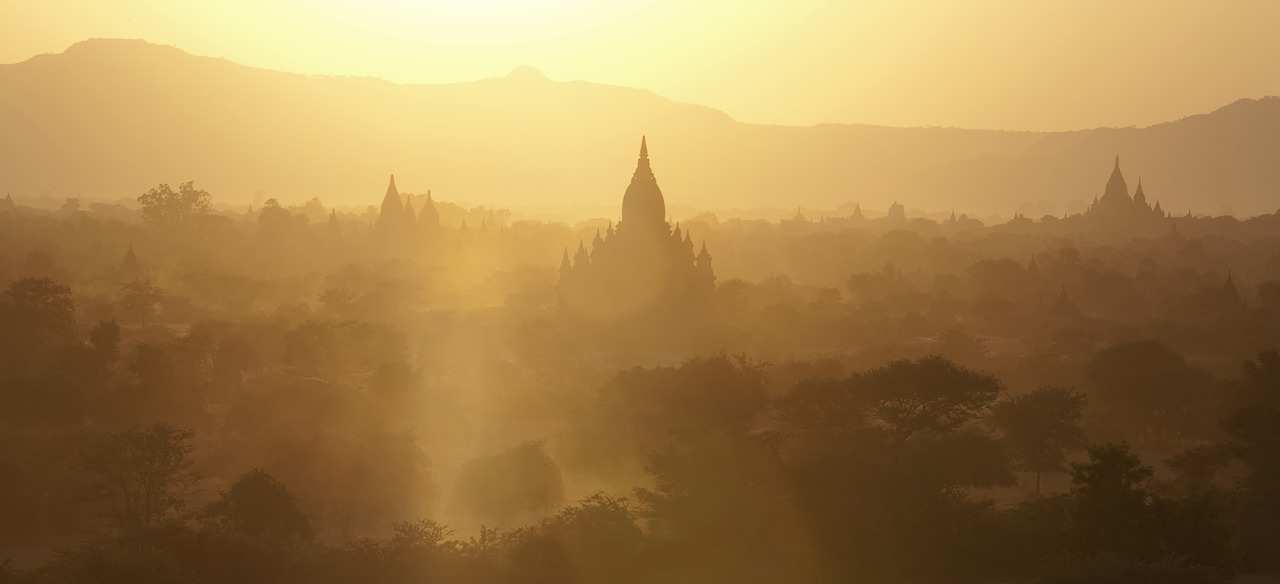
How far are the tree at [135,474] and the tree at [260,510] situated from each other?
4.43 feet

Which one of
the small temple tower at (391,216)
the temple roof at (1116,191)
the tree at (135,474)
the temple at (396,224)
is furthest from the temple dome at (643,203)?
the temple roof at (1116,191)

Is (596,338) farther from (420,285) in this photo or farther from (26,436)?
(26,436)

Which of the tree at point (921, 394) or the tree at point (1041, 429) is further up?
the tree at point (921, 394)

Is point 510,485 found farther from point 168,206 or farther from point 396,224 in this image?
point 168,206

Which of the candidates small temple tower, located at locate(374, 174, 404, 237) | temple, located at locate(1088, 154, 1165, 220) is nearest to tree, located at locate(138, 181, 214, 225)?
small temple tower, located at locate(374, 174, 404, 237)

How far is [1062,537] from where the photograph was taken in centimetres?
1578

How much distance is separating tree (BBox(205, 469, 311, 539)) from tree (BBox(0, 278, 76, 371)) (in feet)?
42.1

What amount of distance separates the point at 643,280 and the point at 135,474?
2084 cm

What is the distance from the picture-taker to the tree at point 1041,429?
23.5 m

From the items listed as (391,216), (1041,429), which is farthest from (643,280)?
(391,216)

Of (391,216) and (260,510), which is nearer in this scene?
(260,510)

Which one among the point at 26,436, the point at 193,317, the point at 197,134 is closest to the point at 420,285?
the point at 193,317

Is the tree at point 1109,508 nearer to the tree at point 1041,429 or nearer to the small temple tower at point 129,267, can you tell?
the tree at point 1041,429

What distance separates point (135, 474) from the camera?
20.0 m
